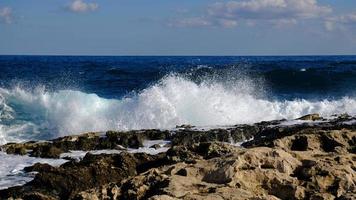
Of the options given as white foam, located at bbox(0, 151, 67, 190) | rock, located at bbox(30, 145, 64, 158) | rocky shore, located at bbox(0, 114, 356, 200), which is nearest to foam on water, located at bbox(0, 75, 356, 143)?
rock, located at bbox(30, 145, 64, 158)

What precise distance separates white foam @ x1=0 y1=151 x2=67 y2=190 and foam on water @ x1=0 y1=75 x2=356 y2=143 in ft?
19.5

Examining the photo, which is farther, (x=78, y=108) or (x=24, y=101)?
(x=24, y=101)

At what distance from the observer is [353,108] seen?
23078 mm

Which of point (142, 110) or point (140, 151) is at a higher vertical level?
point (140, 151)

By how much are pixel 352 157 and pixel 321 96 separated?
80.4ft

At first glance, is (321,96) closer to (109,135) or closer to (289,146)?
(109,135)

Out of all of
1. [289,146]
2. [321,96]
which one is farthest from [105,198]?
[321,96]

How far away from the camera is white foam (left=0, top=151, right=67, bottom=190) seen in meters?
8.16

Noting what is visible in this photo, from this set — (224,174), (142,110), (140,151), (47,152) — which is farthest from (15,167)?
(142,110)

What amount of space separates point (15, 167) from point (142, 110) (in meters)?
9.38

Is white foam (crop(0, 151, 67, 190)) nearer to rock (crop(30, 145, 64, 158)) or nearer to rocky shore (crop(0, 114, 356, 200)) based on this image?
rock (crop(30, 145, 64, 158))

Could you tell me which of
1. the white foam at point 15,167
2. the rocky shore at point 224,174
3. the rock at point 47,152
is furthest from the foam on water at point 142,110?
the rocky shore at point 224,174

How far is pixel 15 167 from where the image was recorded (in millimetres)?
9484

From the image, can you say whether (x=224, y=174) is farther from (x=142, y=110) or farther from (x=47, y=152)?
(x=142, y=110)
